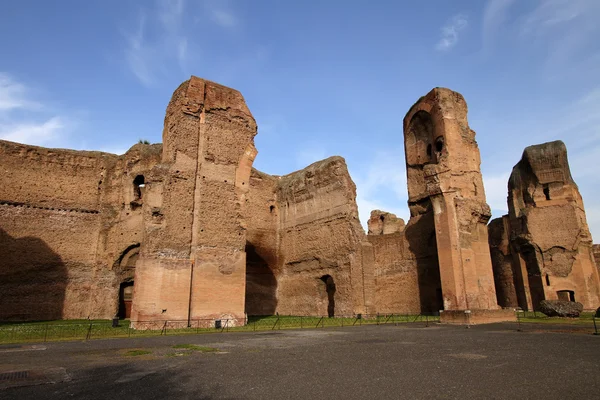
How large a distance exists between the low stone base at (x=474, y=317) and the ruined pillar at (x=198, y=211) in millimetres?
7036

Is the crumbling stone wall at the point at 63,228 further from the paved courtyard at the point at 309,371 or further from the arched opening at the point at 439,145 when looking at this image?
the arched opening at the point at 439,145

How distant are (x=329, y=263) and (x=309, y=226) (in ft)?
7.94

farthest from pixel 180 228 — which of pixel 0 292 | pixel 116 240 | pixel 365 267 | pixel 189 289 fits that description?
pixel 0 292

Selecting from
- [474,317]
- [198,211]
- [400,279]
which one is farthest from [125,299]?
[474,317]

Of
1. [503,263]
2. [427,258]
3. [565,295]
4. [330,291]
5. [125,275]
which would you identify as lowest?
[565,295]

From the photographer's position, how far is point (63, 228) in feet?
60.3

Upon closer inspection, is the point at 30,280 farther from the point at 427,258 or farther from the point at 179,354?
the point at 427,258

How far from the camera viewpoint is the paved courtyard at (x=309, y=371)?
153 inches

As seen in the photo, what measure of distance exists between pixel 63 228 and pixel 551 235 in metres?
25.5

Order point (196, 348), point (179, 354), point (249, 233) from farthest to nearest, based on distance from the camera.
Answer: point (249, 233) → point (196, 348) → point (179, 354)

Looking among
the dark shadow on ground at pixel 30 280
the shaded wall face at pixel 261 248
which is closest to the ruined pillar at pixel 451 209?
the shaded wall face at pixel 261 248

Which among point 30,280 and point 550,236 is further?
point 550,236

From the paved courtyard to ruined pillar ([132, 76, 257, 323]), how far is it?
5.12 metres

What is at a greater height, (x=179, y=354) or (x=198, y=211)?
(x=198, y=211)
